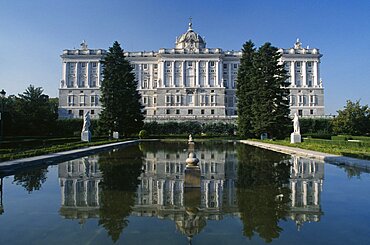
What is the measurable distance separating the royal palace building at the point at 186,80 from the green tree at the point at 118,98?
34965mm

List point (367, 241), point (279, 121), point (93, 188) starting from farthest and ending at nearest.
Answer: point (279, 121)
point (93, 188)
point (367, 241)

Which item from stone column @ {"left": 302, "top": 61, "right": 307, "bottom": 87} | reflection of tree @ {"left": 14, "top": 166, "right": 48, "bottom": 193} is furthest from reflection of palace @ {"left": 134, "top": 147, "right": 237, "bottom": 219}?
stone column @ {"left": 302, "top": 61, "right": 307, "bottom": 87}

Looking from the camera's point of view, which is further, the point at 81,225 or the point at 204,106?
the point at 204,106

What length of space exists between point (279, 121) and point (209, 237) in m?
34.6

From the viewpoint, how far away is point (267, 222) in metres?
6.03

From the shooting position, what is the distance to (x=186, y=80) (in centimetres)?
8350

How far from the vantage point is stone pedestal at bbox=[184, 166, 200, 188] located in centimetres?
895

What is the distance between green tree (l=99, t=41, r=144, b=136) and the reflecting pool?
103 feet

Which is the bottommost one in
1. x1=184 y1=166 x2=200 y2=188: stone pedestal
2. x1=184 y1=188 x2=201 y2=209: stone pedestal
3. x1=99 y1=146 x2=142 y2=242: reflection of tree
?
x1=99 y1=146 x2=142 y2=242: reflection of tree

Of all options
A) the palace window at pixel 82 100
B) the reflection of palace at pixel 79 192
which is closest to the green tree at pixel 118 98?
the reflection of palace at pixel 79 192

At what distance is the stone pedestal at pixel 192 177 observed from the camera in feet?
29.3

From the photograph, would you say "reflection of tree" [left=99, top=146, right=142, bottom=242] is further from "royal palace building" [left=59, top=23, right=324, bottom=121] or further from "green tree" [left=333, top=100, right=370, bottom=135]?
"royal palace building" [left=59, top=23, right=324, bottom=121]

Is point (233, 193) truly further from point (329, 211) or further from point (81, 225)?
point (81, 225)

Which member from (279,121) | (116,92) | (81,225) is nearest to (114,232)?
(81,225)
